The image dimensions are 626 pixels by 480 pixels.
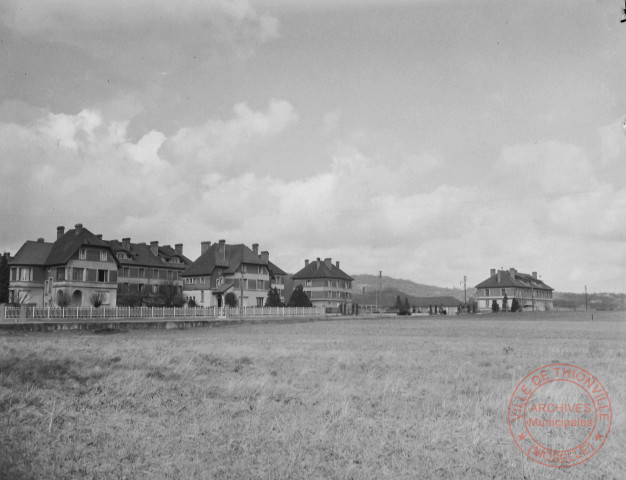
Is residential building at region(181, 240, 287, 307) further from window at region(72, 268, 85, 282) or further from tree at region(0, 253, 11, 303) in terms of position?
tree at region(0, 253, 11, 303)

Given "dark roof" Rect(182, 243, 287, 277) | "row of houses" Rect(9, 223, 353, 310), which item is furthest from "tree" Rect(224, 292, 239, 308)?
"dark roof" Rect(182, 243, 287, 277)

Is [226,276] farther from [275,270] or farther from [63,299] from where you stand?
[63,299]

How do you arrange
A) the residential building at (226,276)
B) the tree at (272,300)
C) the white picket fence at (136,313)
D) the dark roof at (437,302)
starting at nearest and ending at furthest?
the white picket fence at (136,313), the tree at (272,300), the residential building at (226,276), the dark roof at (437,302)

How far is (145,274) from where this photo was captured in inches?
3152

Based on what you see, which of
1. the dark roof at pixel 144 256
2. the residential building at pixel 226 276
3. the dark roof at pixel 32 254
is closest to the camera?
the dark roof at pixel 32 254

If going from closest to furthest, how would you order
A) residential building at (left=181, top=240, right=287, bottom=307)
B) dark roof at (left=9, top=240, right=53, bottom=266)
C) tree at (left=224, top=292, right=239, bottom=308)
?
dark roof at (left=9, top=240, right=53, bottom=266) → tree at (left=224, top=292, right=239, bottom=308) → residential building at (left=181, top=240, right=287, bottom=307)

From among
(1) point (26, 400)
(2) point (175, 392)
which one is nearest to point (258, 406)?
(2) point (175, 392)

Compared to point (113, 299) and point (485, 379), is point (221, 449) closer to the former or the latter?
point (485, 379)

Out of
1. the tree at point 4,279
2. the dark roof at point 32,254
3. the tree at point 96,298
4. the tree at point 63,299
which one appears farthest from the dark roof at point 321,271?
the tree at point 63,299

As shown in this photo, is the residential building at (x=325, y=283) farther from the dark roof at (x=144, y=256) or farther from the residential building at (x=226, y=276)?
the dark roof at (x=144, y=256)

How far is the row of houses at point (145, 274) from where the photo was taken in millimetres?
64375

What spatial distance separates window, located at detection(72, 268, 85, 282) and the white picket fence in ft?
38.9

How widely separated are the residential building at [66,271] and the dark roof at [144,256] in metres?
6.76

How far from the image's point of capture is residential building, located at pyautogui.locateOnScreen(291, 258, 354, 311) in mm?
108562
